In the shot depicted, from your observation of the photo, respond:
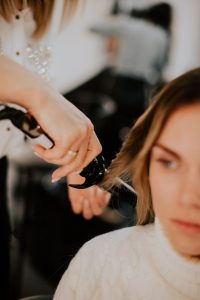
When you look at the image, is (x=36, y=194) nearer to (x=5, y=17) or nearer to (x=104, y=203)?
(x=104, y=203)

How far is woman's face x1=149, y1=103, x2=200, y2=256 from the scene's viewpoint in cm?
60

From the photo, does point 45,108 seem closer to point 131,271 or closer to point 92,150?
point 92,150

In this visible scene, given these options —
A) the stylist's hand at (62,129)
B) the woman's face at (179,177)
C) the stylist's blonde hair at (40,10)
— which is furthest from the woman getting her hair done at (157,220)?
the stylist's blonde hair at (40,10)

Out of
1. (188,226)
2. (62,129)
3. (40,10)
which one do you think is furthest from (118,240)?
(40,10)

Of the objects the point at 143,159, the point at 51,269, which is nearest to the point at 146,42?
the point at 51,269

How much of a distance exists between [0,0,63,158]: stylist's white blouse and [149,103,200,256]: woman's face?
0.24 m

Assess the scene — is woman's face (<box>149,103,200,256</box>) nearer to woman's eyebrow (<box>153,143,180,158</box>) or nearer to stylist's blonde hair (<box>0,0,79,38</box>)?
woman's eyebrow (<box>153,143,180,158</box>)

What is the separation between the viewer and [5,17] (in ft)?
2.19

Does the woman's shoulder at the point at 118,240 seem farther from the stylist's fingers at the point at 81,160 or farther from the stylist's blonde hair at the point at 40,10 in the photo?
the stylist's blonde hair at the point at 40,10

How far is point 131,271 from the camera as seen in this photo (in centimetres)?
73

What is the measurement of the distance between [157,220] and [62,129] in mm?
234

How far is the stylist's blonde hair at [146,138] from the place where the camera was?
62cm

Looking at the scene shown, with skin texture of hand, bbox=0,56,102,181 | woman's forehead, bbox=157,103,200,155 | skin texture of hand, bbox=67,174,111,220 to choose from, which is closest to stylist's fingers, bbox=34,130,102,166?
skin texture of hand, bbox=0,56,102,181

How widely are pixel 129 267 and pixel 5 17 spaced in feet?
1.42
